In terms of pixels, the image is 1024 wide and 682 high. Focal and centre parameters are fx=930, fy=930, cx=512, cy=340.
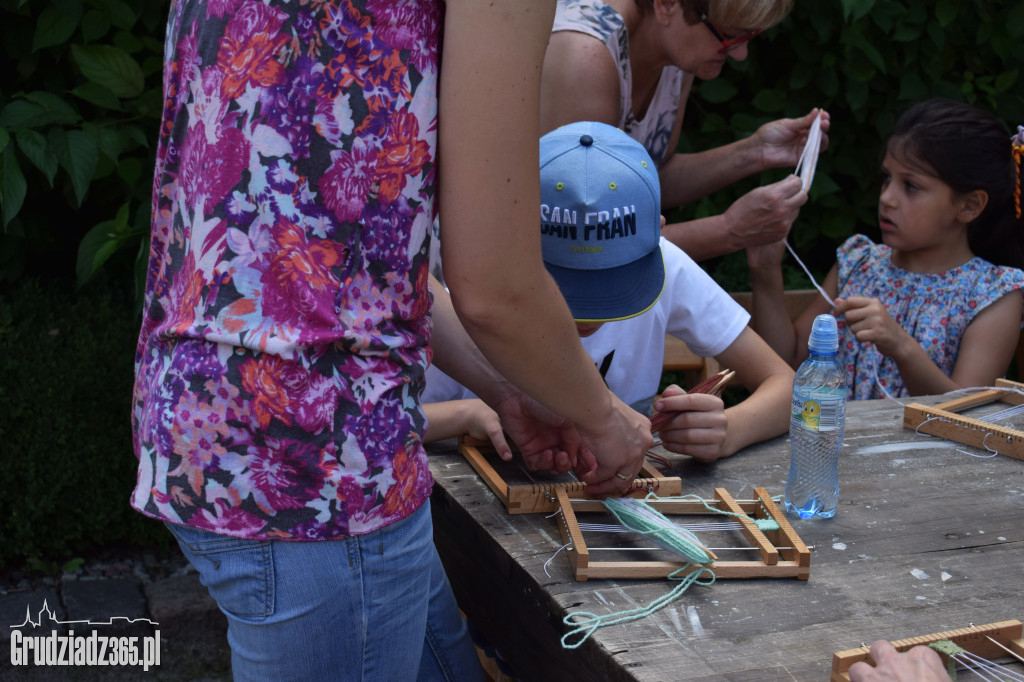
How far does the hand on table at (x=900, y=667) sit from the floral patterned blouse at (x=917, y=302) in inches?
70.1

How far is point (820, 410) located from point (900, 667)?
578 mm

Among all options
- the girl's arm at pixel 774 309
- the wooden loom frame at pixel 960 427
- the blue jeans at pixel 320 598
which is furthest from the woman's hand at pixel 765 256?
the blue jeans at pixel 320 598

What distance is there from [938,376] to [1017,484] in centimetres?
94

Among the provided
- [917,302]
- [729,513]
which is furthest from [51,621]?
[917,302]

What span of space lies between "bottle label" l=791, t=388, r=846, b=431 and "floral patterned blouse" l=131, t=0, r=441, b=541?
31.3 inches

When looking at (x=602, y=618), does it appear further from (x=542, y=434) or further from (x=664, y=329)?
(x=664, y=329)

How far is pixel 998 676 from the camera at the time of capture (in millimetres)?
1104

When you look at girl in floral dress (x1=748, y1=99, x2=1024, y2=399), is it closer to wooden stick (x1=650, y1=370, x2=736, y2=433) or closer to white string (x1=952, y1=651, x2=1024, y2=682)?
wooden stick (x1=650, y1=370, x2=736, y2=433)

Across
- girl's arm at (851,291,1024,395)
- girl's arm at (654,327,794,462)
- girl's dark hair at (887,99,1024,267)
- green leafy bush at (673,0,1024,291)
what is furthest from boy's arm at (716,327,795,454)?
green leafy bush at (673,0,1024,291)

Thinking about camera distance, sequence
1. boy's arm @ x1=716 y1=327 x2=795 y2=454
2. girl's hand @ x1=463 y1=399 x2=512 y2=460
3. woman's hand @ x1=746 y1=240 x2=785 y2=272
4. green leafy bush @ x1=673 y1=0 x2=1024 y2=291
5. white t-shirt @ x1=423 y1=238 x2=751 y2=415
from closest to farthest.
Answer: girl's hand @ x1=463 y1=399 x2=512 y2=460
boy's arm @ x1=716 y1=327 x2=795 y2=454
white t-shirt @ x1=423 y1=238 x2=751 y2=415
woman's hand @ x1=746 y1=240 x2=785 y2=272
green leafy bush @ x1=673 y1=0 x2=1024 y2=291

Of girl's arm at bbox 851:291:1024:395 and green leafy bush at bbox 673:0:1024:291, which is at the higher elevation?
green leafy bush at bbox 673:0:1024:291

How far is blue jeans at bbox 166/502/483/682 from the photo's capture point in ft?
3.27

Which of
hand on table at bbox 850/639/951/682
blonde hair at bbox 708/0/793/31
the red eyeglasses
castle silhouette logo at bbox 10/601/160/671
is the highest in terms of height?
blonde hair at bbox 708/0/793/31

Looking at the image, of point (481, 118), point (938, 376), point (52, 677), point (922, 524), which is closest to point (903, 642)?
point (922, 524)
